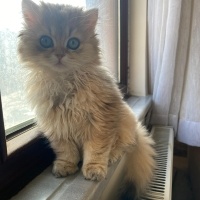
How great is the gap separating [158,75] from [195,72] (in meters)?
0.20

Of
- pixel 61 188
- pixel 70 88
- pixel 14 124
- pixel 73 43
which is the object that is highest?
pixel 73 43

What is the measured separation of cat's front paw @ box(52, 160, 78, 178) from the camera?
2.22 ft

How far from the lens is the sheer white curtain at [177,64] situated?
1.18 meters

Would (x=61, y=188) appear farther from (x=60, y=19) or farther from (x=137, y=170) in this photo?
(x=60, y=19)

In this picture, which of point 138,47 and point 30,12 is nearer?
point 30,12

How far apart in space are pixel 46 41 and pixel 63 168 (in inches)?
13.7

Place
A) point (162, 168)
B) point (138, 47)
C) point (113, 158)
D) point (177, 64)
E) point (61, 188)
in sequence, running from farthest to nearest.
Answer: point (138, 47), point (177, 64), point (162, 168), point (113, 158), point (61, 188)

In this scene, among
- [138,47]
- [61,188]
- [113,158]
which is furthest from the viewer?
[138,47]

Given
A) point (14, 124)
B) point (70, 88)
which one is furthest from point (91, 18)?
point (14, 124)

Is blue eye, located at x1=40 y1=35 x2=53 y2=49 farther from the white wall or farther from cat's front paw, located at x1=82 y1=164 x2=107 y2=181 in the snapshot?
the white wall

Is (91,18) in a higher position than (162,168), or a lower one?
higher

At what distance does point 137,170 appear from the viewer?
80 cm

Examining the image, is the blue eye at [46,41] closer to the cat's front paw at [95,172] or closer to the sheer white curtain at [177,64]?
the cat's front paw at [95,172]

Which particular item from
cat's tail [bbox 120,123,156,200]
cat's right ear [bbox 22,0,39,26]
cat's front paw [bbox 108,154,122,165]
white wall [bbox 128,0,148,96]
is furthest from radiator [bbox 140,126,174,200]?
cat's right ear [bbox 22,0,39,26]
